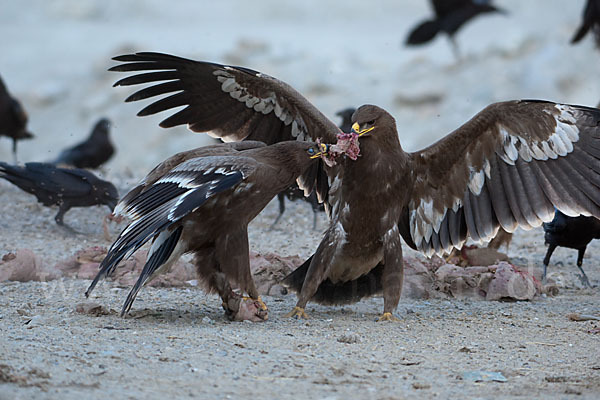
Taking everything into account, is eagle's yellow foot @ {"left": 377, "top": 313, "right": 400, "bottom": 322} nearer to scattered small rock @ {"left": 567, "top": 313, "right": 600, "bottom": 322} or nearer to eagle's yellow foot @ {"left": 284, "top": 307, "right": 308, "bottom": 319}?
eagle's yellow foot @ {"left": 284, "top": 307, "right": 308, "bottom": 319}

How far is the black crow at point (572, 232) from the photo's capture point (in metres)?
7.64

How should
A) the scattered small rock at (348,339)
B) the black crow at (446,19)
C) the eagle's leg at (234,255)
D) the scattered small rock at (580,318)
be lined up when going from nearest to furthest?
1. the scattered small rock at (348,339)
2. the eagle's leg at (234,255)
3. the scattered small rock at (580,318)
4. the black crow at (446,19)

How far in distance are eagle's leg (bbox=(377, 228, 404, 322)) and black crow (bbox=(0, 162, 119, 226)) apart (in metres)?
3.99

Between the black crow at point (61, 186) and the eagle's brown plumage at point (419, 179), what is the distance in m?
2.64

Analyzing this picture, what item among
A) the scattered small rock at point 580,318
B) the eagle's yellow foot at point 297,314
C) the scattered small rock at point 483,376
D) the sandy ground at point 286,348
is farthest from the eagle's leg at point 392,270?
the scattered small rock at point 483,376

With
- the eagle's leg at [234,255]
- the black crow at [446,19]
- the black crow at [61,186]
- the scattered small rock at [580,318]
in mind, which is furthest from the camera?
the black crow at [446,19]

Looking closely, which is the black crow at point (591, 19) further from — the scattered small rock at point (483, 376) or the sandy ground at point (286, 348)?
the scattered small rock at point (483, 376)

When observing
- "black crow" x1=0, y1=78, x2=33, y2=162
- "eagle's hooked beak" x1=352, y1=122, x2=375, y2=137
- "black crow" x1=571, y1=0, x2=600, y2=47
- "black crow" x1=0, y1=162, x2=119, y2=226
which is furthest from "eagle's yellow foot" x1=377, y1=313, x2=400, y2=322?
"black crow" x1=0, y1=78, x2=33, y2=162

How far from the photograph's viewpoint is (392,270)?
6.25m

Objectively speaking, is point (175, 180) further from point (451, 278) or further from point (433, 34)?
point (433, 34)

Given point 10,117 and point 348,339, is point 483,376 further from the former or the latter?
point 10,117

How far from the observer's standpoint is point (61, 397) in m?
3.83

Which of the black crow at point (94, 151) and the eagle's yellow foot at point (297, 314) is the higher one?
the black crow at point (94, 151)

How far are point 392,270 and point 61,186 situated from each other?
431cm
